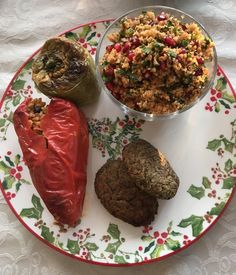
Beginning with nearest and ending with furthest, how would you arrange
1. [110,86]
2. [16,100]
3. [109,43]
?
[110,86] → [109,43] → [16,100]

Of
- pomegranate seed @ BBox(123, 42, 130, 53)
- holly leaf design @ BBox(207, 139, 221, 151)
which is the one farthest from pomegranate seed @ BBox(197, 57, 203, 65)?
holly leaf design @ BBox(207, 139, 221, 151)

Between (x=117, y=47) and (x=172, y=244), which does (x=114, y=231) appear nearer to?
(x=172, y=244)

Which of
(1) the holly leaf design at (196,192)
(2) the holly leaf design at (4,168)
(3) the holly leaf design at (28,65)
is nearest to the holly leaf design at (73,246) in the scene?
(2) the holly leaf design at (4,168)

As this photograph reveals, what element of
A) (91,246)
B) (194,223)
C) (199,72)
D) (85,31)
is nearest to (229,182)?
(194,223)

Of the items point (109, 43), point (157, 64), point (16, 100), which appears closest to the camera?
point (157, 64)

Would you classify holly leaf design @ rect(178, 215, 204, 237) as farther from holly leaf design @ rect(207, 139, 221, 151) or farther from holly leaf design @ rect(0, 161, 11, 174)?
holly leaf design @ rect(0, 161, 11, 174)

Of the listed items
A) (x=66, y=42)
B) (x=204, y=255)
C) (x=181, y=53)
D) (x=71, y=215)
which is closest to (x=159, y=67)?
(x=181, y=53)

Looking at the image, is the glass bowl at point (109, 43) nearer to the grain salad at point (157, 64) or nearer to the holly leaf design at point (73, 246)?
the grain salad at point (157, 64)
